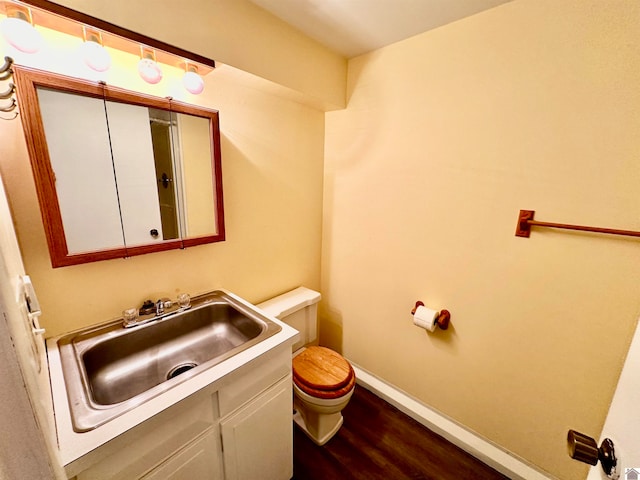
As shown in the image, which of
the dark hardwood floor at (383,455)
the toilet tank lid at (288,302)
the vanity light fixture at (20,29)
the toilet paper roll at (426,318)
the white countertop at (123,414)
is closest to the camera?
the white countertop at (123,414)

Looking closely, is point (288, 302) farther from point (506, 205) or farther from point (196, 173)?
point (506, 205)

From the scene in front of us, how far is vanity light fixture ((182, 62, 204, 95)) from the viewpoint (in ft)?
3.73

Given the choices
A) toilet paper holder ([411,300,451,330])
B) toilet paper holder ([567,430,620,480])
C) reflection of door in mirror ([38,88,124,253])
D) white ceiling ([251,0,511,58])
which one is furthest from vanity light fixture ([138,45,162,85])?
toilet paper holder ([411,300,451,330])

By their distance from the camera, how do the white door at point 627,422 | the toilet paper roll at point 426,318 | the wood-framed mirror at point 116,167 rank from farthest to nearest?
1. the toilet paper roll at point 426,318
2. the wood-framed mirror at point 116,167
3. the white door at point 627,422

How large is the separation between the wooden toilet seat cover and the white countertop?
0.52 m

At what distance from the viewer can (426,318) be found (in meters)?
1.49

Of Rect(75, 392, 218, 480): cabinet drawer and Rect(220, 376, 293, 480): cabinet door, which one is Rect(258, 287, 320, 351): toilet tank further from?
Rect(75, 392, 218, 480): cabinet drawer

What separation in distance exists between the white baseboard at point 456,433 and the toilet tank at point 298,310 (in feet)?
1.87

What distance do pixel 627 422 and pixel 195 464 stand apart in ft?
3.97

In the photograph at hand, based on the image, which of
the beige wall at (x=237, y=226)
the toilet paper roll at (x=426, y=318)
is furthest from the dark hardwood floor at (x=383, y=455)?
the beige wall at (x=237, y=226)

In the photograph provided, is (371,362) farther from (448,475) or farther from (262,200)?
(262,200)

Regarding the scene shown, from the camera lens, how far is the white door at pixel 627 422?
490mm

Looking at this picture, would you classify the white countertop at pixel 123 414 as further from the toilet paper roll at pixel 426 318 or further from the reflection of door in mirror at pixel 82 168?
the toilet paper roll at pixel 426 318

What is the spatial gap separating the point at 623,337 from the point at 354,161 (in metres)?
1.54
